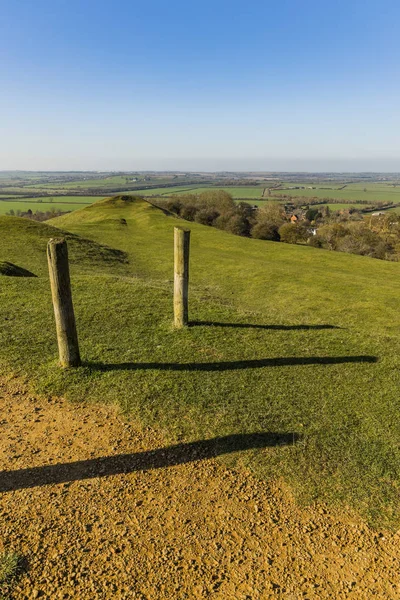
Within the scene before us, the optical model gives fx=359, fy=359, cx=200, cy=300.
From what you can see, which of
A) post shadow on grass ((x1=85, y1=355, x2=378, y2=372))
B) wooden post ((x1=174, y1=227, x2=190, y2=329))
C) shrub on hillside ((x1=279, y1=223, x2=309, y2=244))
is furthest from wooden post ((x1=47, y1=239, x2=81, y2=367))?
shrub on hillside ((x1=279, y1=223, x2=309, y2=244))

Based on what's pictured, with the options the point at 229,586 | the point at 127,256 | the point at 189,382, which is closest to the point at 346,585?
the point at 229,586

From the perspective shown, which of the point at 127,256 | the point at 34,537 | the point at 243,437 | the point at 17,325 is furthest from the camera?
the point at 127,256

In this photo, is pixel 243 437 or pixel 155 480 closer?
pixel 155 480

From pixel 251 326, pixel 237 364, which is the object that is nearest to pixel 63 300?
pixel 237 364

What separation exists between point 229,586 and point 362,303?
22.2m

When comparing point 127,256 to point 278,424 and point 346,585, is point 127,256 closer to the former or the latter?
point 278,424

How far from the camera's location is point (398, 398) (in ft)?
29.2

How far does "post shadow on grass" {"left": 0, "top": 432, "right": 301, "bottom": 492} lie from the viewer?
6.05 metres

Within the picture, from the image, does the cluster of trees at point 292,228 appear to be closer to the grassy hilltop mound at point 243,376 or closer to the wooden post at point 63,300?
the grassy hilltop mound at point 243,376

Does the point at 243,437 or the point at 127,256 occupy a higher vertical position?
the point at 243,437

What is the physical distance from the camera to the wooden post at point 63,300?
8.96 m

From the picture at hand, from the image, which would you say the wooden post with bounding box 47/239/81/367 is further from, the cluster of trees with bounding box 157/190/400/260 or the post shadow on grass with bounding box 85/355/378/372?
the cluster of trees with bounding box 157/190/400/260

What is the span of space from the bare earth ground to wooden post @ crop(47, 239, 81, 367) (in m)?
2.63

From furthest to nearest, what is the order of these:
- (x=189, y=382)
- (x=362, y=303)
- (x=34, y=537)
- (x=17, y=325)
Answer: (x=362, y=303), (x=17, y=325), (x=189, y=382), (x=34, y=537)
